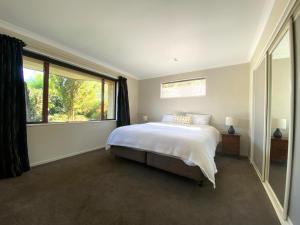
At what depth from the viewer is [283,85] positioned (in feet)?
5.12

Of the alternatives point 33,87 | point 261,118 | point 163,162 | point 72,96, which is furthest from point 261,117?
point 33,87

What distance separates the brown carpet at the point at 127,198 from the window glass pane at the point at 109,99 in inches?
80.3

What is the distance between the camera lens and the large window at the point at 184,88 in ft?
13.9

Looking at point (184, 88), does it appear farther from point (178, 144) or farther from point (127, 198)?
point (127, 198)

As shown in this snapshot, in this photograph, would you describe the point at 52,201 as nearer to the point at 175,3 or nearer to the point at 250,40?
the point at 175,3

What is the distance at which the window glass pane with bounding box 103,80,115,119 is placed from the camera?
167 inches

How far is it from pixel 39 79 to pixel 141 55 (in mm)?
2231

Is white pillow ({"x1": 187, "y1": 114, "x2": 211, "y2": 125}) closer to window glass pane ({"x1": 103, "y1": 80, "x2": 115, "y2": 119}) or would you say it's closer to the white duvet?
the white duvet

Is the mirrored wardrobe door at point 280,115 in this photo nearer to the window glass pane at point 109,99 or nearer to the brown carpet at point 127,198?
the brown carpet at point 127,198

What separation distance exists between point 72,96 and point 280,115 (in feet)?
13.1

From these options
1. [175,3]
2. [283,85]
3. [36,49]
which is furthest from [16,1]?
[283,85]

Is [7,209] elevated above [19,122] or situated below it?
below

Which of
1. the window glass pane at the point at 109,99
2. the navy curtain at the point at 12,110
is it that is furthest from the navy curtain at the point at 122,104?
the navy curtain at the point at 12,110

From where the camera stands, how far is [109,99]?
4.39 meters
